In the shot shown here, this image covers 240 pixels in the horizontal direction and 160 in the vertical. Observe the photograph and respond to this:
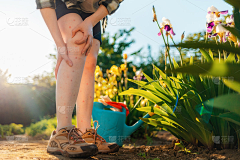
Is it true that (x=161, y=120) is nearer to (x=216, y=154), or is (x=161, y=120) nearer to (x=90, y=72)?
(x=216, y=154)

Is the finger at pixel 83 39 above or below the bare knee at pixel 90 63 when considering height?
above

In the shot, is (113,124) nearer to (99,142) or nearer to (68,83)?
(99,142)

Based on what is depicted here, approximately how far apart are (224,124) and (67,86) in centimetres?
107

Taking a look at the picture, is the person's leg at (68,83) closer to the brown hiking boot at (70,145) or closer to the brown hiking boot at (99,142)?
the brown hiking boot at (70,145)

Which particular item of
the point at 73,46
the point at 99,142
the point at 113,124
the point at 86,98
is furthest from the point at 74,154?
the point at 113,124

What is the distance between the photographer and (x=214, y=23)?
160cm

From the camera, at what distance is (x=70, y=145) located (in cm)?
110

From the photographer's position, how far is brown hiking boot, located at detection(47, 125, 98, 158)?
1061mm

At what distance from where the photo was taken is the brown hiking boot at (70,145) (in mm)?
1061

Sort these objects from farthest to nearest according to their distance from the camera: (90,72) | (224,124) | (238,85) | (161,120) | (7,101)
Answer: (7,101) < (161,120) < (90,72) < (224,124) < (238,85)

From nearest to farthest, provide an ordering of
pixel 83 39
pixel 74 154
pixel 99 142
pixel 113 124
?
pixel 74 154
pixel 83 39
pixel 99 142
pixel 113 124

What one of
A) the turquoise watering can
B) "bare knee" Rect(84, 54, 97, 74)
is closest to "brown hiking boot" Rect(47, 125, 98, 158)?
"bare knee" Rect(84, 54, 97, 74)

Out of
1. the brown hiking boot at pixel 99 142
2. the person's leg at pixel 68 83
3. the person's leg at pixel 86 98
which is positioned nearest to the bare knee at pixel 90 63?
the person's leg at pixel 86 98

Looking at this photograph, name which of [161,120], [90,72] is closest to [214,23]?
[161,120]
